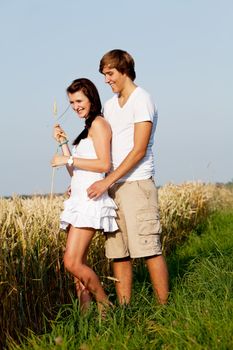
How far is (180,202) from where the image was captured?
1195cm

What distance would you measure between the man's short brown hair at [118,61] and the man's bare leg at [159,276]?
4.62 ft

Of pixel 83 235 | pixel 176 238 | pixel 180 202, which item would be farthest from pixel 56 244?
pixel 180 202

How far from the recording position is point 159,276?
5.87 metres

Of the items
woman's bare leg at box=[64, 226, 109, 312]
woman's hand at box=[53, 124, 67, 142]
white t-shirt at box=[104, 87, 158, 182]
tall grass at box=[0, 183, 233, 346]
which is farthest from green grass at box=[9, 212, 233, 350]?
woman's hand at box=[53, 124, 67, 142]

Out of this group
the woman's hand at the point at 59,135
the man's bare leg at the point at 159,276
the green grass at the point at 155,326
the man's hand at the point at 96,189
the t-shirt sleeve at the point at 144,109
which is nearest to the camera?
the green grass at the point at 155,326

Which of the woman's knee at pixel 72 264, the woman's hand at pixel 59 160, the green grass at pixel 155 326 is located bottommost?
the green grass at pixel 155 326

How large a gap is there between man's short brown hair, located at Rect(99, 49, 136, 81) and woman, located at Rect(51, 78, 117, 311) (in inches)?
8.2

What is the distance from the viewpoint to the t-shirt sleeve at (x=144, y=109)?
18.3 feet

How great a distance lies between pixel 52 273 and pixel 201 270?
151 centimetres

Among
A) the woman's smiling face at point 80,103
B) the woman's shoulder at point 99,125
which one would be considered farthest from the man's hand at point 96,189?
the woman's smiling face at point 80,103

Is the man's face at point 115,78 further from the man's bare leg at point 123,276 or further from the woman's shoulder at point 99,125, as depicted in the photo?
the man's bare leg at point 123,276

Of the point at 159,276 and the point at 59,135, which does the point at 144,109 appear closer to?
the point at 59,135

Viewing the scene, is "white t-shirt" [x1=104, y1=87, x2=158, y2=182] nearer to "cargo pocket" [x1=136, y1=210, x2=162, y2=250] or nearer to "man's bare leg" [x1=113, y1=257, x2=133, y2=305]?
"cargo pocket" [x1=136, y1=210, x2=162, y2=250]

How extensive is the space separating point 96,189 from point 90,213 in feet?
0.57
